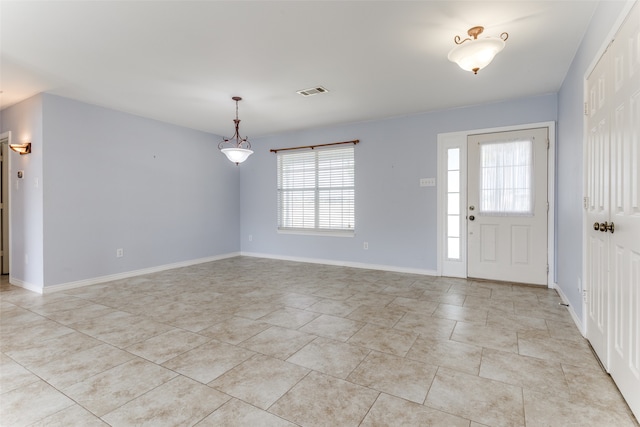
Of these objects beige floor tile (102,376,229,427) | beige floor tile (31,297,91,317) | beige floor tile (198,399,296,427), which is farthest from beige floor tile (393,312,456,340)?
beige floor tile (31,297,91,317)

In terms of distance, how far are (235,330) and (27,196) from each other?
142 inches

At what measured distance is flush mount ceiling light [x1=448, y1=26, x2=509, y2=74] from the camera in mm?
2303

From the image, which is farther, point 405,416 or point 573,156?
point 573,156

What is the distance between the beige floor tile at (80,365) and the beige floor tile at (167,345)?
102 millimetres

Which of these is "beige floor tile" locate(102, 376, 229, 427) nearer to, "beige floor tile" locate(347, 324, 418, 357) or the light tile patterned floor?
the light tile patterned floor

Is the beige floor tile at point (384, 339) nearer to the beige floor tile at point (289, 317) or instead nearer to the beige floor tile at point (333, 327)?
the beige floor tile at point (333, 327)

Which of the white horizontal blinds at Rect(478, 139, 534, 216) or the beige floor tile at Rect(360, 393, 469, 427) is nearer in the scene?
the beige floor tile at Rect(360, 393, 469, 427)

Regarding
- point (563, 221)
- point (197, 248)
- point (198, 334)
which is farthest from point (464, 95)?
point (197, 248)

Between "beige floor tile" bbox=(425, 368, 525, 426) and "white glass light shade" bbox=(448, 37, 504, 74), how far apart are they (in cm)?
226

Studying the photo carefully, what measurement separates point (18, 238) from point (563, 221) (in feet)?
22.7

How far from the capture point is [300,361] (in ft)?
7.42

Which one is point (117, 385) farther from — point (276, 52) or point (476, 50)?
point (476, 50)

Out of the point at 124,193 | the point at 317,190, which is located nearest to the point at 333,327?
the point at 317,190

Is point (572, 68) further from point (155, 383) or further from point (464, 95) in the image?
point (155, 383)
